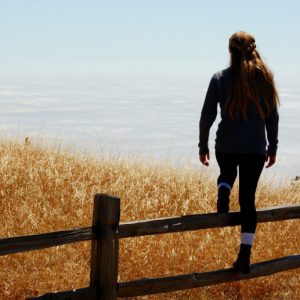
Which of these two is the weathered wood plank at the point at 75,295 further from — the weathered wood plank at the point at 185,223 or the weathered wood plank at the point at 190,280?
the weathered wood plank at the point at 185,223

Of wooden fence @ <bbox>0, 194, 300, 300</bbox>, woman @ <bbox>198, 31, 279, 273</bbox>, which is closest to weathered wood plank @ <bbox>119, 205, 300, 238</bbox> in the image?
wooden fence @ <bbox>0, 194, 300, 300</bbox>

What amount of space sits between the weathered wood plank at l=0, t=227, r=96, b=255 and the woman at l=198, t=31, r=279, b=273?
119 centimetres

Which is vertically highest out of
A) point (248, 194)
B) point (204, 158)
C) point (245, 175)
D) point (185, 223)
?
point (204, 158)

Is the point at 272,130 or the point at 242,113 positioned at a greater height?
the point at 242,113

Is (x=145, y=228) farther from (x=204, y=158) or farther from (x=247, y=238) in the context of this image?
(x=247, y=238)

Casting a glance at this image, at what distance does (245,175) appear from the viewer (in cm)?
464

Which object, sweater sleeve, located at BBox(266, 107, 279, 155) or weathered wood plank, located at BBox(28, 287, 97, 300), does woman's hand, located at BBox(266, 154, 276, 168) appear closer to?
sweater sleeve, located at BBox(266, 107, 279, 155)

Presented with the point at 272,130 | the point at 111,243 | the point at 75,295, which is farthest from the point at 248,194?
the point at 75,295

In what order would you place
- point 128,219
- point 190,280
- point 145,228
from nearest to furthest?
point 145,228, point 190,280, point 128,219

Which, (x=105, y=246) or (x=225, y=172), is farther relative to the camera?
(x=225, y=172)

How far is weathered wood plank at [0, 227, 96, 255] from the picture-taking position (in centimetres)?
383

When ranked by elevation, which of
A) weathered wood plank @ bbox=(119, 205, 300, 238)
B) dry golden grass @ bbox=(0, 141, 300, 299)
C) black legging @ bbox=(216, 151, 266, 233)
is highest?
black legging @ bbox=(216, 151, 266, 233)

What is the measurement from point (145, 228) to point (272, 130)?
51.3 inches

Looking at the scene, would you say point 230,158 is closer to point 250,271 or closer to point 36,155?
point 250,271
